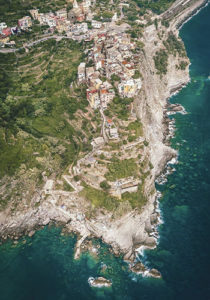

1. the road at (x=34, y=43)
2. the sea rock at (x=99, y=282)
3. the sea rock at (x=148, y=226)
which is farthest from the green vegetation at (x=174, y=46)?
the sea rock at (x=99, y=282)

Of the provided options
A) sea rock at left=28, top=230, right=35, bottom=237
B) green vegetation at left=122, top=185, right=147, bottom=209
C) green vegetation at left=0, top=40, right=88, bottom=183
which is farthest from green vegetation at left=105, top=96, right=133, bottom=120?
sea rock at left=28, top=230, right=35, bottom=237

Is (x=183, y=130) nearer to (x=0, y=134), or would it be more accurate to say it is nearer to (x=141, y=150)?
(x=141, y=150)

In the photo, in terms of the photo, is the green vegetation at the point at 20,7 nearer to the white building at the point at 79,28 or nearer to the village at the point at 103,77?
the village at the point at 103,77

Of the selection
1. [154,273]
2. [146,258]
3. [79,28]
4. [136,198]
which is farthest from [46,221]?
[79,28]

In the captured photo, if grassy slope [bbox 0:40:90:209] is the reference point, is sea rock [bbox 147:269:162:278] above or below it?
below

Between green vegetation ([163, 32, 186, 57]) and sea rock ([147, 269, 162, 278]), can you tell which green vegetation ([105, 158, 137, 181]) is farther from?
green vegetation ([163, 32, 186, 57])

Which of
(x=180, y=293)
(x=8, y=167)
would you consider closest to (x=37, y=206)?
(x=8, y=167)
